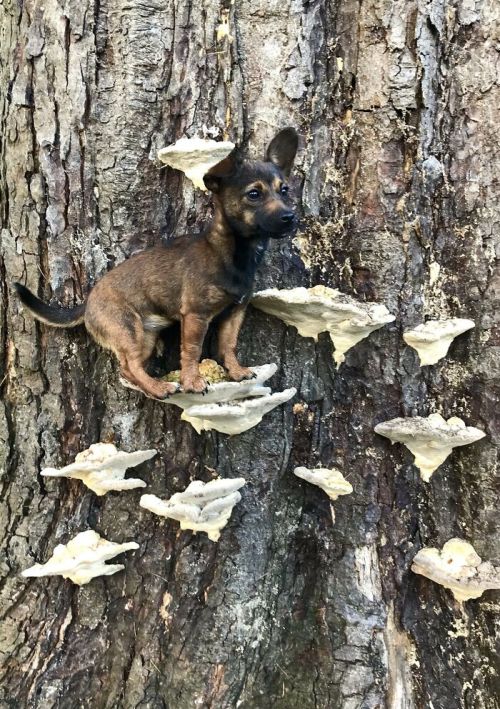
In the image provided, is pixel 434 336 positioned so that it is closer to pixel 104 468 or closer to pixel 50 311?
pixel 104 468

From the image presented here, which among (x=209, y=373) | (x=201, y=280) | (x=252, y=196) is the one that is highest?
(x=252, y=196)

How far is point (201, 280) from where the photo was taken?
8.59ft

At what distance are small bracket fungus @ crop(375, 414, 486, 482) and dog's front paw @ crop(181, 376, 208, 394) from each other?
3.06ft

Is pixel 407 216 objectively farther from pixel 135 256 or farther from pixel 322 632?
pixel 322 632

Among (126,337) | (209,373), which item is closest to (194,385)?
(209,373)

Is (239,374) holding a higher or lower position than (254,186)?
lower

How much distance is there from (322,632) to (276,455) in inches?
37.4

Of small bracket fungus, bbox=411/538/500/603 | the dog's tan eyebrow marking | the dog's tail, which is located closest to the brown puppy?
the dog's tan eyebrow marking

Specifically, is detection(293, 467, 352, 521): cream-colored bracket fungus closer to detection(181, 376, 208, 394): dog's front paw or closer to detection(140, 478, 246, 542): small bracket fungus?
detection(140, 478, 246, 542): small bracket fungus

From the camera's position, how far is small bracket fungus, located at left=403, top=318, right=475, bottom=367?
289 centimetres

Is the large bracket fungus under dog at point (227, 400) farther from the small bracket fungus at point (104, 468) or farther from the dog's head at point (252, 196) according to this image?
the dog's head at point (252, 196)

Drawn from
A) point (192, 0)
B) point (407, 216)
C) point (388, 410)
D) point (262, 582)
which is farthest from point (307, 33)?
point (262, 582)

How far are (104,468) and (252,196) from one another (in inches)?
55.2

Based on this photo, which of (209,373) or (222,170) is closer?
(222,170)
